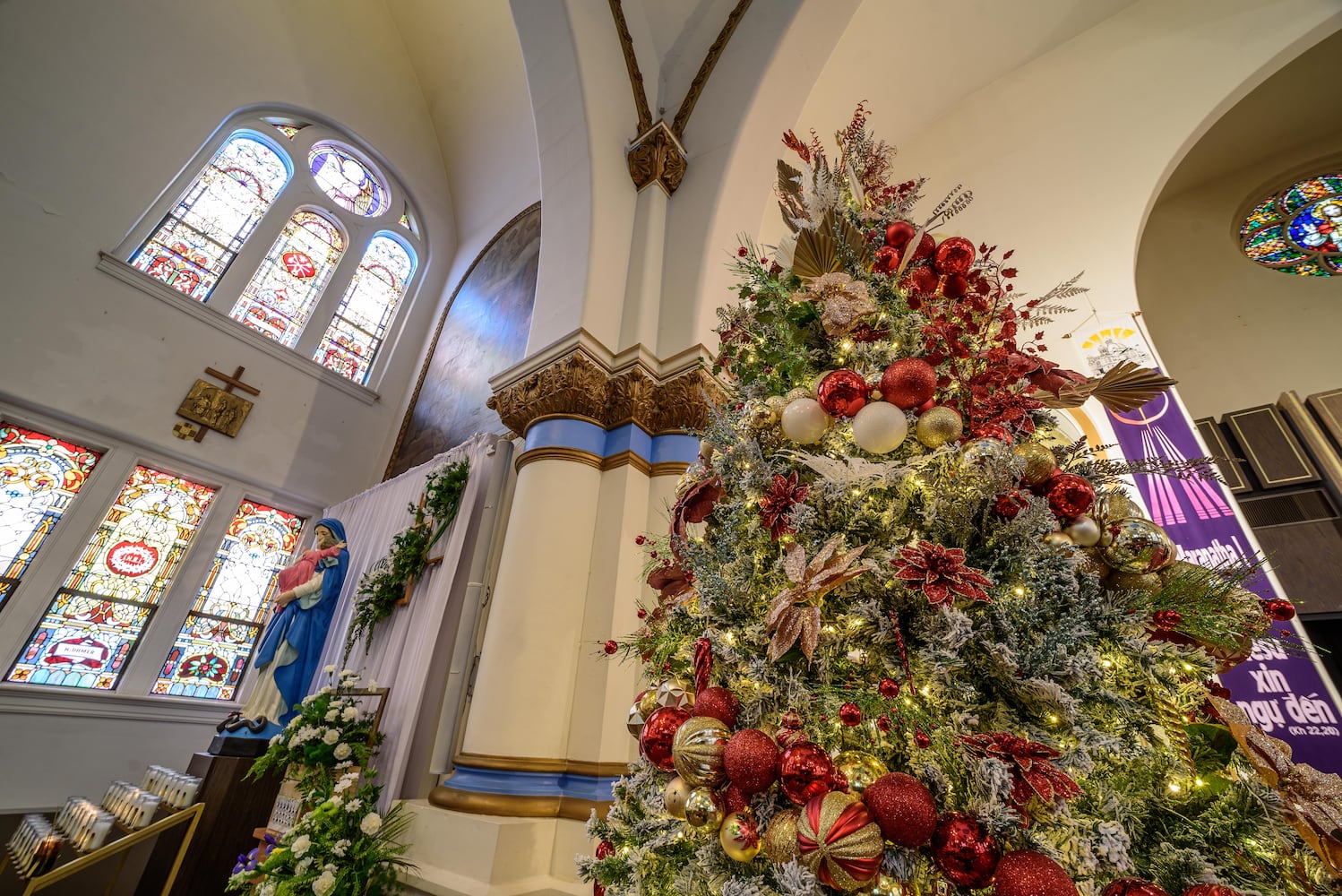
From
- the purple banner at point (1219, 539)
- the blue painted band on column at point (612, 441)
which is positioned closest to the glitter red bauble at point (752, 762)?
the blue painted band on column at point (612, 441)

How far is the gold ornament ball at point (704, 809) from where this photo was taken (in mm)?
843

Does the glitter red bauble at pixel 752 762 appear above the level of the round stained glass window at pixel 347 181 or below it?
below

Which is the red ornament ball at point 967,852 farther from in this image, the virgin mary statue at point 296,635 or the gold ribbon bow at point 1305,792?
the virgin mary statue at point 296,635

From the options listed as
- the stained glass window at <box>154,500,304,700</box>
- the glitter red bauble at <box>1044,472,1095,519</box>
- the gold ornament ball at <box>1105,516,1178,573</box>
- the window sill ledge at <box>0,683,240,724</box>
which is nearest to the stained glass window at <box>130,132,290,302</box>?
the stained glass window at <box>154,500,304,700</box>

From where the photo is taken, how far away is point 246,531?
4.79m

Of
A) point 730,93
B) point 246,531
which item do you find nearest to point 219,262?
point 246,531

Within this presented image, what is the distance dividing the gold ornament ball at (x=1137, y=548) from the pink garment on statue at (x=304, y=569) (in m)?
4.06

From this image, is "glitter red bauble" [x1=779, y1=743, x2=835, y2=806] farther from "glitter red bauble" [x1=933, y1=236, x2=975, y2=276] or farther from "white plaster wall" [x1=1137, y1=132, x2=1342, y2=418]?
"white plaster wall" [x1=1137, y1=132, x2=1342, y2=418]

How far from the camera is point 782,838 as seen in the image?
2.46 feet

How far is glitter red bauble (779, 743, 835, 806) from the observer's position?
2.49 ft

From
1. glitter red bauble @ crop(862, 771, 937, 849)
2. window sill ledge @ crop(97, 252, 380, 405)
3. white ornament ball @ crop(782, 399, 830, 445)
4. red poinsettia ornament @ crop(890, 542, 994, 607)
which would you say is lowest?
glitter red bauble @ crop(862, 771, 937, 849)

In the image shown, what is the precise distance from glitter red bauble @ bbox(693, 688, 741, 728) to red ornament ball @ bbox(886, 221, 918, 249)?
1163 millimetres

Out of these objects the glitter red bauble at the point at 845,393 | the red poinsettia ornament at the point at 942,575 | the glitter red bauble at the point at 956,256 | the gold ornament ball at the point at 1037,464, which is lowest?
the red poinsettia ornament at the point at 942,575

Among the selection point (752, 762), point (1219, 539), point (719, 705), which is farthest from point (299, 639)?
point (1219, 539)
